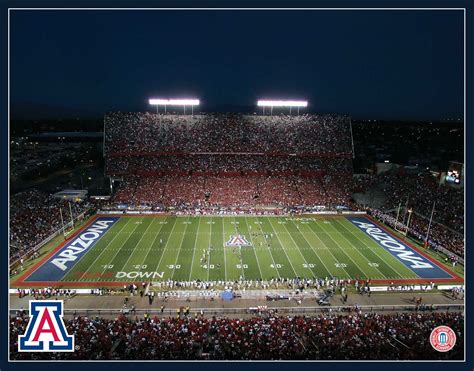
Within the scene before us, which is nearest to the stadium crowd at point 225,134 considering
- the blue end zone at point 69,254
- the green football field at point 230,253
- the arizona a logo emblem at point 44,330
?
the green football field at point 230,253

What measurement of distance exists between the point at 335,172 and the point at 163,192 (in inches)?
798

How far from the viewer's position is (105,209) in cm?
3334

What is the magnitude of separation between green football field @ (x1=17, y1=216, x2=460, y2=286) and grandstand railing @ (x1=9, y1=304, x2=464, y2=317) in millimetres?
3142

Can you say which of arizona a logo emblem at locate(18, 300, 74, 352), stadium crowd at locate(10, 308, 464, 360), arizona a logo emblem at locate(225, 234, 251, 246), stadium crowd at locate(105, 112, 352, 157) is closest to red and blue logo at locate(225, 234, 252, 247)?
arizona a logo emblem at locate(225, 234, 251, 246)

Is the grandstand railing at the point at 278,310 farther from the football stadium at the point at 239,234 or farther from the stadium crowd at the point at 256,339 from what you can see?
the stadium crowd at the point at 256,339

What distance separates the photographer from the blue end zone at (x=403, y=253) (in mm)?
21000

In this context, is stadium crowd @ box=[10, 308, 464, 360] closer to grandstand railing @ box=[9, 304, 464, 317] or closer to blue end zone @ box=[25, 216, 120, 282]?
grandstand railing @ box=[9, 304, 464, 317]

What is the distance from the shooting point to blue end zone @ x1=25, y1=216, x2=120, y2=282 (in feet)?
65.4

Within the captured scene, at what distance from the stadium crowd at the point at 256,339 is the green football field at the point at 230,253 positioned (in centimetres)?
663

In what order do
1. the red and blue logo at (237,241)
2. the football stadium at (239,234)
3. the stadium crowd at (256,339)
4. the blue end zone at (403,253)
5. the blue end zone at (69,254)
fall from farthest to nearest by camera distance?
Answer: the red and blue logo at (237,241) → the blue end zone at (403,253) → the blue end zone at (69,254) → the football stadium at (239,234) → the stadium crowd at (256,339)

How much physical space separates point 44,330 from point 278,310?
1101 centimetres

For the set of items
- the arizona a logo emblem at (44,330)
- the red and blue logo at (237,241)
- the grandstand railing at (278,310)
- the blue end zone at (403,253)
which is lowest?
the grandstand railing at (278,310)

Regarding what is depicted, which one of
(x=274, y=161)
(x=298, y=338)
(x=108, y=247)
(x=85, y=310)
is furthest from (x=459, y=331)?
(x=274, y=161)

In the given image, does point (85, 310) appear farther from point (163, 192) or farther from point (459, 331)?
point (163, 192)
